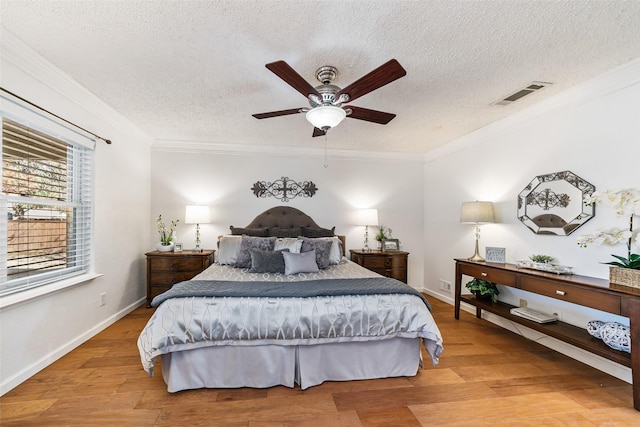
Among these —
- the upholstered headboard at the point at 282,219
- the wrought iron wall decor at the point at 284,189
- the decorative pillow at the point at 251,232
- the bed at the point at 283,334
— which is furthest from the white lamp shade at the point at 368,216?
the bed at the point at 283,334

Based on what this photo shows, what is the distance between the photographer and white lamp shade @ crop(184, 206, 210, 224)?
398 cm

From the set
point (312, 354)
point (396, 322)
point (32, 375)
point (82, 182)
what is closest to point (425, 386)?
point (396, 322)

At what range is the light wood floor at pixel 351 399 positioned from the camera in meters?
1.76

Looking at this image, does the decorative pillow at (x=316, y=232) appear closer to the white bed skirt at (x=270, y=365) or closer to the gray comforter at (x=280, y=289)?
the gray comforter at (x=280, y=289)

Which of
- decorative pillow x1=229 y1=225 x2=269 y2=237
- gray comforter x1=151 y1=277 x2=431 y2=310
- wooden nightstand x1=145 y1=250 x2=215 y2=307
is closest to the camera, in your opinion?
gray comforter x1=151 y1=277 x2=431 y2=310

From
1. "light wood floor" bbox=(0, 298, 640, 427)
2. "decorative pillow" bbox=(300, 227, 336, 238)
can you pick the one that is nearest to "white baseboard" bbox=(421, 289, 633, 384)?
"light wood floor" bbox=(0, 298, 640, 427)

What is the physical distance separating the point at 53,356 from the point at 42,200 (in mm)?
1316

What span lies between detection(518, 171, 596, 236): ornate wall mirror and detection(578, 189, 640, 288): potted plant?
0.93ft

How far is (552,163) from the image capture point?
9.16 feet

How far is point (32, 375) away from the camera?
7.17ft

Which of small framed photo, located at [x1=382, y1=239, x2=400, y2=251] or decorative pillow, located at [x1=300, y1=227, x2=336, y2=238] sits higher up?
decorative pillow, located at [x1=300, y1=227, x2=336, y2=238]

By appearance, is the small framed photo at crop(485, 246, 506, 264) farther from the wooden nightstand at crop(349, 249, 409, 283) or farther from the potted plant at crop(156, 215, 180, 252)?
the potted plant at crop(156, 215, 180, 252)

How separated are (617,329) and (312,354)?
223 cm

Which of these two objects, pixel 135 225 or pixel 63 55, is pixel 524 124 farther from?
pixel 135 225
